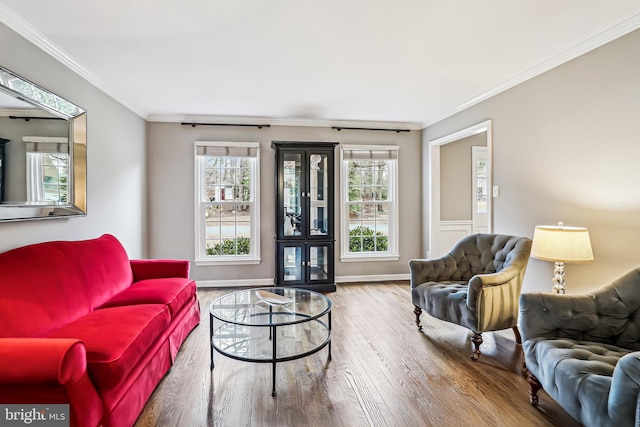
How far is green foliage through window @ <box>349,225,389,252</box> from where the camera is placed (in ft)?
16.3

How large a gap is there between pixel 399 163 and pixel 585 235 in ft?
9.74

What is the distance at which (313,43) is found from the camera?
8.15 ft

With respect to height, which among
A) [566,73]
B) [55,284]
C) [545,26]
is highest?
[545,26]

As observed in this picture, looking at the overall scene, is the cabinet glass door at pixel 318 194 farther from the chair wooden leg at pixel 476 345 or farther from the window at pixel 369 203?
the chair wooden leg at pixel 476 345

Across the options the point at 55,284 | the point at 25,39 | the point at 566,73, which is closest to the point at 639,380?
the point at 566,73

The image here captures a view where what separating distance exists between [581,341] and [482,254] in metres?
1.34

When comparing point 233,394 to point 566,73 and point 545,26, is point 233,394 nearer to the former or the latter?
point 545,26

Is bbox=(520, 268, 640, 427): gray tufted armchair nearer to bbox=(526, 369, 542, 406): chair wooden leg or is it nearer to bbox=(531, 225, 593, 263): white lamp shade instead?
bbox=(526, 369, 542, 406): chair wooden leg

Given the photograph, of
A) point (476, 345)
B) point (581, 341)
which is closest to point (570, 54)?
point (581, 341)

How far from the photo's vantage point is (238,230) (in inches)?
186

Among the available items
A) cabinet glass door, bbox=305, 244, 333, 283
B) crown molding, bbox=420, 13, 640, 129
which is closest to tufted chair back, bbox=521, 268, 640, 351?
crown molding, bbox=420, 13, 640, 129

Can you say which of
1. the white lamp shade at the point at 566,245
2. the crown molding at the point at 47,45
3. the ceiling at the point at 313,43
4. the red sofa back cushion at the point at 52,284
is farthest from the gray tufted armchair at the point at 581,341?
the crown molding at the point at 47,45

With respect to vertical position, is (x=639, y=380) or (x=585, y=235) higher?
(x=585, y=235)

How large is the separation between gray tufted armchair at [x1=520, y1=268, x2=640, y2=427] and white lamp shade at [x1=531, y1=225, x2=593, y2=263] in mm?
324
